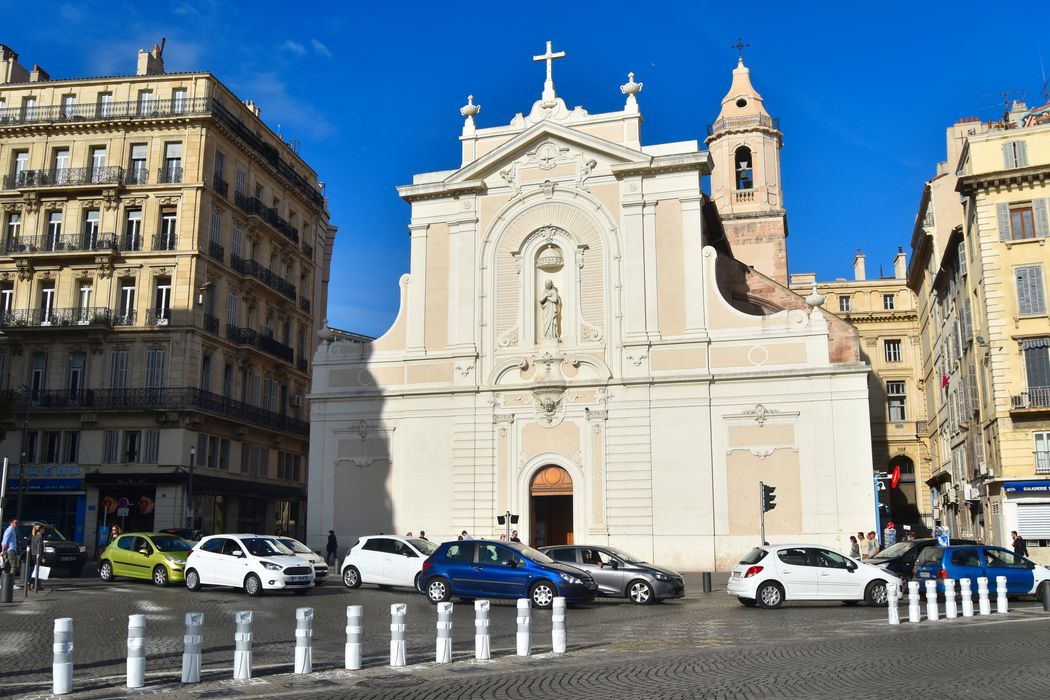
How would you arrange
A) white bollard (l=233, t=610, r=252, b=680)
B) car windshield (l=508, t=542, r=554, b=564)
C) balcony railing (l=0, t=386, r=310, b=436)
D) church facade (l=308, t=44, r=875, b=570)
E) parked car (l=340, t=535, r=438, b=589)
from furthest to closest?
balcony railing (l=0, t=386, r=310, b=436) → church facade (l=308, t=44, r=875, b=570) → parked car (l=340, t=535, r=438, b=589) → car windshield (l=508, t=542, r=554, b=564) → white bollard (l=233, t=610, r=252, b=680)

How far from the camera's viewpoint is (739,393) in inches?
1286

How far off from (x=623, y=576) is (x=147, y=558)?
12968 mm

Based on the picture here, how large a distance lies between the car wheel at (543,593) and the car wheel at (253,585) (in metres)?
7.02

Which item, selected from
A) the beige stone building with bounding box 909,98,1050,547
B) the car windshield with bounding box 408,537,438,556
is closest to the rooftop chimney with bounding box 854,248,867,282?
the beige stone building with bounding box 909,98,1050,547

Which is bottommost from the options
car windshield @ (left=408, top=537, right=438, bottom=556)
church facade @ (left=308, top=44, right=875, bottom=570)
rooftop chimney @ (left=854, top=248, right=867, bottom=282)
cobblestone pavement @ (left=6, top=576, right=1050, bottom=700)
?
cobblestone pavement @ (left=6, top=576, right=1050, bottom=700)

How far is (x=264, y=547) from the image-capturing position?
24250 mm

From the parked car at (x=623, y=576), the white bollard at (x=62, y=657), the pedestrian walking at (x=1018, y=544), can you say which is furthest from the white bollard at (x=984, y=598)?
the white bollard at (x=62, y=657)

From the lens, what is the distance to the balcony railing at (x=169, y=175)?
1670 inches

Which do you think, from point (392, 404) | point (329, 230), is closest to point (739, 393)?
point (392, 404)

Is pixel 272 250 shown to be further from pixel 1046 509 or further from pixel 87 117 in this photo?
pixel 1046 509

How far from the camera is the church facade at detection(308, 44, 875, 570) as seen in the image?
3206 cm

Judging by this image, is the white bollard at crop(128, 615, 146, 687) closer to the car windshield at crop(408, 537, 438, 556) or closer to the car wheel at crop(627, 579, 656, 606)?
the car wheel at crop(627, 579, 656, 606)

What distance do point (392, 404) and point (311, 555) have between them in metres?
11.0

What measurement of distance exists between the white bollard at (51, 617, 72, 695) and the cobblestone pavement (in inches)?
15.9
